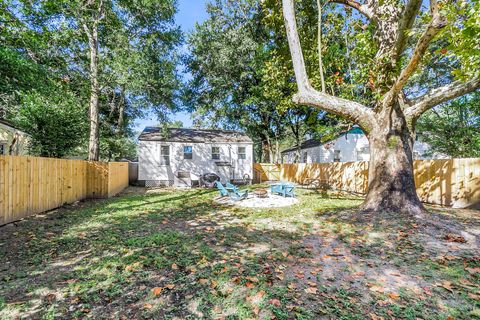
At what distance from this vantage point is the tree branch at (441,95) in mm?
5656

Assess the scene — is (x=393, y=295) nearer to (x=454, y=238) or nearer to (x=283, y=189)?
(x=454, y=238)

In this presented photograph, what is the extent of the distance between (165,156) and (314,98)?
13570 mm

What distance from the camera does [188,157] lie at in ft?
59.4

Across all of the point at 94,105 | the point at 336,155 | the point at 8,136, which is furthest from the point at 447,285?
the point at 8,136

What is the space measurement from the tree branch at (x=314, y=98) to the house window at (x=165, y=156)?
1318 cm

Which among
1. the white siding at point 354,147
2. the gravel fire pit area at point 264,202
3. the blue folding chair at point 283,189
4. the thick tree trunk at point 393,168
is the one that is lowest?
the gravel fire pit area at point 264,202

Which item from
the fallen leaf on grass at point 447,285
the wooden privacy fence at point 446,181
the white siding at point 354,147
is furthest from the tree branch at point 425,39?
the white siding at point 354,147

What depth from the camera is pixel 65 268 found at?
3.63 meters

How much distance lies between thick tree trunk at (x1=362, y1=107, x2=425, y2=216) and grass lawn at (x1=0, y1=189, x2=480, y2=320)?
0.63 metres

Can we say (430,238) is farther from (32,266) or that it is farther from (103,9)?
(103,9)

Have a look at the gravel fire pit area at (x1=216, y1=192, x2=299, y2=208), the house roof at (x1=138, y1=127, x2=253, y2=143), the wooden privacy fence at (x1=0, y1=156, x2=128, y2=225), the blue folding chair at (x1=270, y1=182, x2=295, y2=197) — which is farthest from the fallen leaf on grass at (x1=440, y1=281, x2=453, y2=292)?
the house roof at (x1=138, y1=127, x2=253, y2=143)

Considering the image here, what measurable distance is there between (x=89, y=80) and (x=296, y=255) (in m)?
11.9

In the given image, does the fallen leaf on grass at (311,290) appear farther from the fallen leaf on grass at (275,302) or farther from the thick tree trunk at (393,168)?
the thick tree trunk at (393,168)

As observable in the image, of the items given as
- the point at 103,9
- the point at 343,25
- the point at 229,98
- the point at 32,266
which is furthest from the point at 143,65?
the point at 32,266
